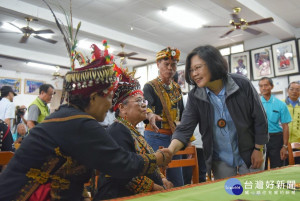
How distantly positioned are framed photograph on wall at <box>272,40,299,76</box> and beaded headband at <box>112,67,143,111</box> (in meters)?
7.69

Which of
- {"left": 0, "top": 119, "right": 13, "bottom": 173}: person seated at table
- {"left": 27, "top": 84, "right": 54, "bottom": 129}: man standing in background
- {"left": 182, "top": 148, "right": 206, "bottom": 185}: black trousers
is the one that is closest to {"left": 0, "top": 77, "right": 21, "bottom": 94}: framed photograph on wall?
{"left": 27, "top": 84, "right": 54, "bottom": 129}: man standing in background

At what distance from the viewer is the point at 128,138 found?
1.60 meters

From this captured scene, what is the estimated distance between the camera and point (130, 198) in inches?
42.1

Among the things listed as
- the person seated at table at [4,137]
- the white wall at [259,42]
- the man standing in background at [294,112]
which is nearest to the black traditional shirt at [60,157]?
the person seated at table at [4,137]

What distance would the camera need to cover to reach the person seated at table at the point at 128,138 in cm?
148

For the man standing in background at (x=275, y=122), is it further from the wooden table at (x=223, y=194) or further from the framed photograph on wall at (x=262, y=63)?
the framed photograph on wall at (x=262, y=63)

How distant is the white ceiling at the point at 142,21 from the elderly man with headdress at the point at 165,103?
3881 mm

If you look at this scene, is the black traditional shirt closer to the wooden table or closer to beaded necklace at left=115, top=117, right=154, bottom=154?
the wooden table

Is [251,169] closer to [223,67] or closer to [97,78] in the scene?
[223,67]

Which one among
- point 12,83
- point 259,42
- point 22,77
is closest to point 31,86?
point 22,77

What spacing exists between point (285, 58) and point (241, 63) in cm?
148

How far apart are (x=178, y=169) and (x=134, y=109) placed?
963mm

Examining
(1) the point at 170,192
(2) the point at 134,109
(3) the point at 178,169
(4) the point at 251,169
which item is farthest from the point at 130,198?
(3) the point at 178,169

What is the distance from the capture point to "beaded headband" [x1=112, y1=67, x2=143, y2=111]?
6.24 feet
